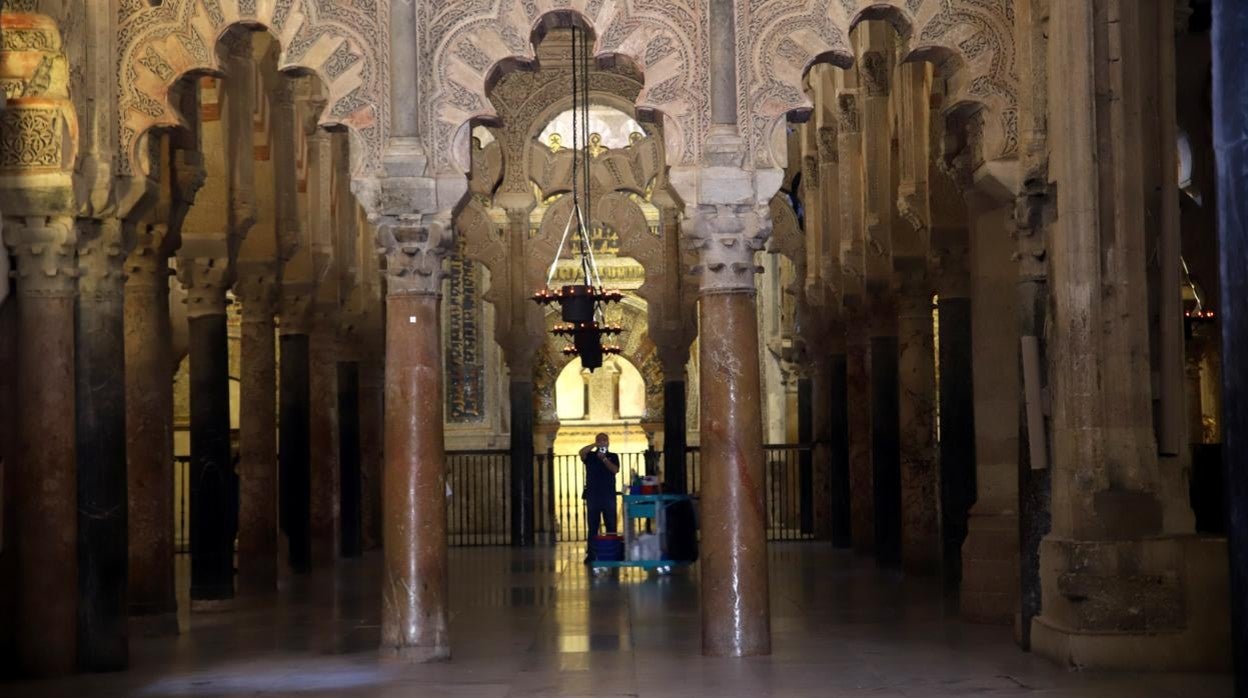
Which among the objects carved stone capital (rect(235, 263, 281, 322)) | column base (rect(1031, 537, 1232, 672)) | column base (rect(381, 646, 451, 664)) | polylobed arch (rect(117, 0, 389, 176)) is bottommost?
column base (rect(381, 646, 451, 664))

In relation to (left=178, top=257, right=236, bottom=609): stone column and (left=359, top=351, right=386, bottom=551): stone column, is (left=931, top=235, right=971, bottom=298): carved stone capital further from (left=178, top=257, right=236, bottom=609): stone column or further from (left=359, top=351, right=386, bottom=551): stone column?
(left=359, top=351, right=386, bottom=551): stone column

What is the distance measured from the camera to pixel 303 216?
17.0 metres

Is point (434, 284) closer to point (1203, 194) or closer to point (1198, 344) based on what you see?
point (1203, 194)

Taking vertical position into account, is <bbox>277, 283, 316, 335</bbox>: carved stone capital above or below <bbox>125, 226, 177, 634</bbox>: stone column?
above

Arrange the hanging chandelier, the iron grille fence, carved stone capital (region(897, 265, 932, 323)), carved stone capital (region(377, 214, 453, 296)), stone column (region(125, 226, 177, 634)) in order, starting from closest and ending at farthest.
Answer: carved stone capital (region(377, 214, 453, 296)), stone column (region(125, 226, 177, 634)), carved stone capital (region(897, 265, 932, 323)), the hanging chandelier, the iron grille fence

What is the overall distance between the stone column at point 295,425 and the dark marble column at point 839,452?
21.2ft

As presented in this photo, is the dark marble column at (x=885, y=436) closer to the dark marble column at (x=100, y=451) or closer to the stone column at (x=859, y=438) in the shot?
the stone column at (x=859, y=438)

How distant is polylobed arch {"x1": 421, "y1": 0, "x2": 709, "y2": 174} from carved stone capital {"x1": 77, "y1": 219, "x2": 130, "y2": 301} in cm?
200

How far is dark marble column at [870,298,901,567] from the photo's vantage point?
1725 centimetres

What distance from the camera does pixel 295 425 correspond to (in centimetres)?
1756

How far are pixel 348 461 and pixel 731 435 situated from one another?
10.7 m

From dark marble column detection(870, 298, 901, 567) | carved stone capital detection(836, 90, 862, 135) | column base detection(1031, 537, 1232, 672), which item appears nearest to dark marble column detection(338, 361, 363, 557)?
dark marble column detection(870, 298, 901, 567)

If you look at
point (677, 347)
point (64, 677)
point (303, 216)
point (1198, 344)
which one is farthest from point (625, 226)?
point (64, 677)

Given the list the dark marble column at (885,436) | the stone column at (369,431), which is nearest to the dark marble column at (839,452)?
the dark marble column at (885,436)
